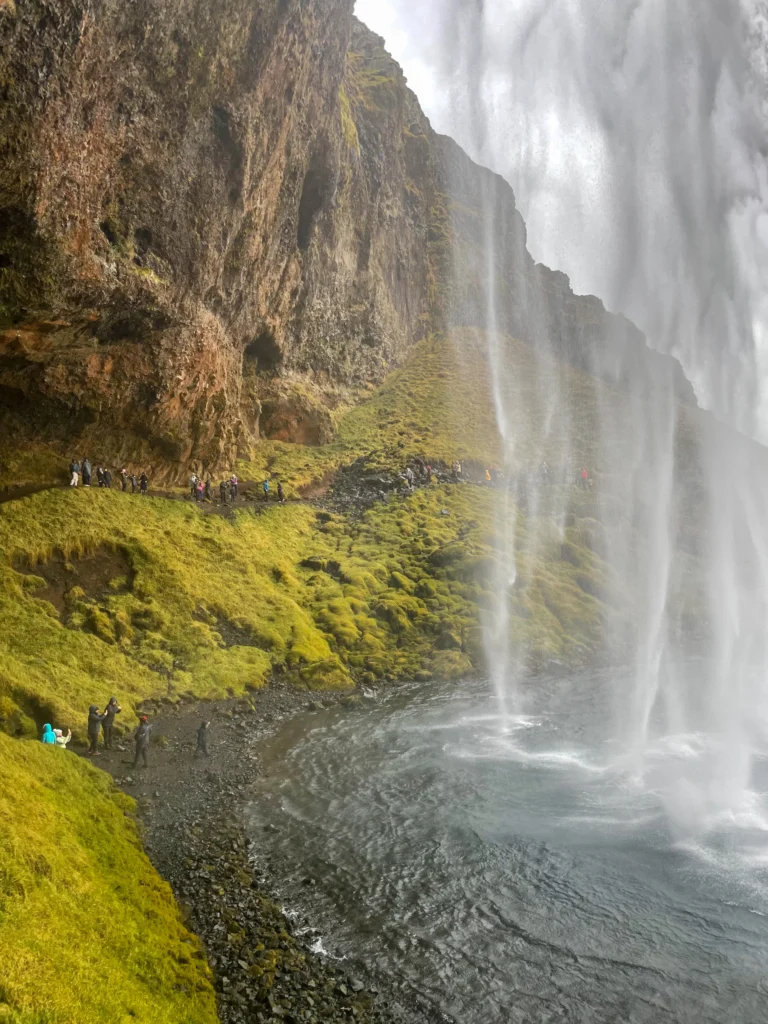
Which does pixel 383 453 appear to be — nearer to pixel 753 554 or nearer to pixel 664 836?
pixel 753 554

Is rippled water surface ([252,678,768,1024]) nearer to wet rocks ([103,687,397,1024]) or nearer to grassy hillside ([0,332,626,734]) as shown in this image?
wet rocks ([103,687,397,1024])

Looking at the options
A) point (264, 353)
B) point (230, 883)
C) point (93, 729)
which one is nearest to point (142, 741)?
point (93, 729)

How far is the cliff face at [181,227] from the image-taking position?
3006 cm

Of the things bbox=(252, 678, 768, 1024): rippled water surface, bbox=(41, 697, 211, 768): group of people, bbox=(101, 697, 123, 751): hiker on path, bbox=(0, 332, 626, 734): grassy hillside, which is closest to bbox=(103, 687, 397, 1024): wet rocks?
bbox=(41, 697, 211, 768): group of people

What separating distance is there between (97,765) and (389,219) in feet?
289

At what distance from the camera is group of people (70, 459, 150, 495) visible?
37.8 m

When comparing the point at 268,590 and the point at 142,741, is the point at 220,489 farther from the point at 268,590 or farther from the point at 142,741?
the point at 142,741

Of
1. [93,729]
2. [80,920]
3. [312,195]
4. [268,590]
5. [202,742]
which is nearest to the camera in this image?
[80,920]

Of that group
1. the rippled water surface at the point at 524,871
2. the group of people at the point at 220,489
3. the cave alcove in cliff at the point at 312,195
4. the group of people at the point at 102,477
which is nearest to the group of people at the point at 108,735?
the rippled water surface at the point at 524,871

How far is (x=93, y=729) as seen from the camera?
2466 centimetres

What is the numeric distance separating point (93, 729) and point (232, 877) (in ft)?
29.8

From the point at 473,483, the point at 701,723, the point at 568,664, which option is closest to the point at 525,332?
the point at 473,483

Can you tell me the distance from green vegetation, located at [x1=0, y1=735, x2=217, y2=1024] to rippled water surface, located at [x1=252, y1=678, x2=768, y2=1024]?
4163 millimetres

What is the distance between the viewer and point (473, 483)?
2657 inches
